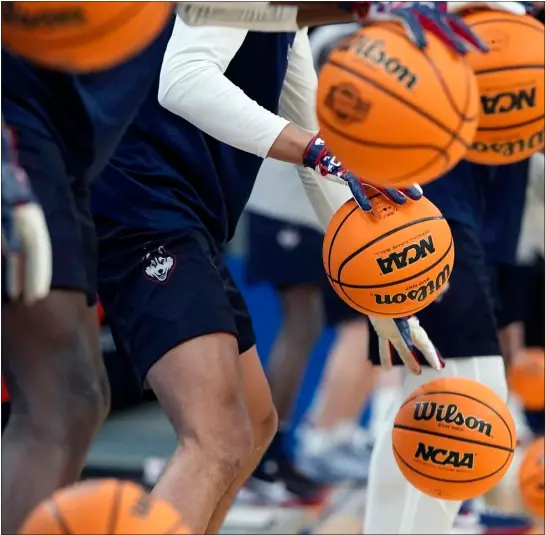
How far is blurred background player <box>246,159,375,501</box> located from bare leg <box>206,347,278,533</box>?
6.31 feet

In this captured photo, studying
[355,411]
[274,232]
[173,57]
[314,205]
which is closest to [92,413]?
[173,57]

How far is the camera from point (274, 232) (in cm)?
532

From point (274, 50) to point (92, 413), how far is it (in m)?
1.12

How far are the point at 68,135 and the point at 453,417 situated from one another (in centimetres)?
115

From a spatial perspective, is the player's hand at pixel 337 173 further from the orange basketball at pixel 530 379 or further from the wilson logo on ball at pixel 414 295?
the orange basketball at pixel 530 379

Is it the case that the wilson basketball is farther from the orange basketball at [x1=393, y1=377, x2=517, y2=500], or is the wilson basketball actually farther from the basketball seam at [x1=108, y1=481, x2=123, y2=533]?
the orange basketball at [x1=393, y1=377, x2=517, y2=500]

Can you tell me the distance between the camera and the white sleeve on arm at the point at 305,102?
3.08m

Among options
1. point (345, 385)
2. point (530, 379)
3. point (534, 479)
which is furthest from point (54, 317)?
point (345, 385)

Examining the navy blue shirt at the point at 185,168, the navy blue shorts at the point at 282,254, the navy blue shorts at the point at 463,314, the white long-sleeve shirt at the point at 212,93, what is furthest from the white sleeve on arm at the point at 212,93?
the navy blue shorts at the point at 282,254

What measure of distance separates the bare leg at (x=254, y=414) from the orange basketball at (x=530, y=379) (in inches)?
65.5

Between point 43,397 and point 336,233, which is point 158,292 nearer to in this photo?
point 336,233

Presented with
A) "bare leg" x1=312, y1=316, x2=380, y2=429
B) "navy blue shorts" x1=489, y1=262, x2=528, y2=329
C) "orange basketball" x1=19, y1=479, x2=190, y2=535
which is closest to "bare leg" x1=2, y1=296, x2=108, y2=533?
"orange basketball" x1=19, y1=479, x2=190, y2=535

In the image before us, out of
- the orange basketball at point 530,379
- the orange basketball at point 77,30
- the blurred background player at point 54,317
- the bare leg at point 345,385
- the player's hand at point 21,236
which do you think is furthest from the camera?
the bare leg at point 345,385

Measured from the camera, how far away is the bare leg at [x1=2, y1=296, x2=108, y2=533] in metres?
2.15
